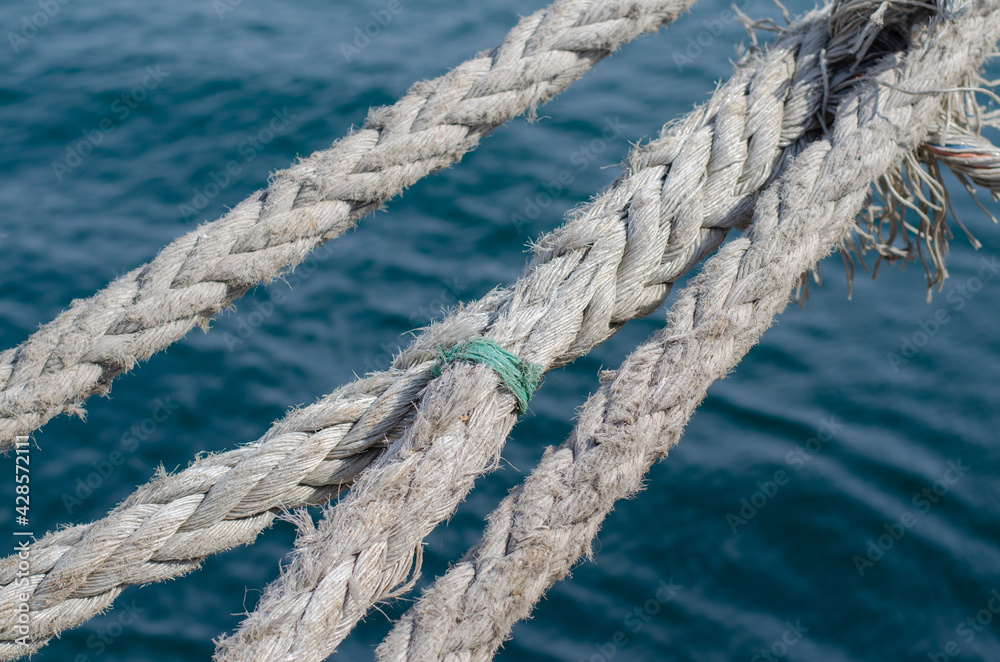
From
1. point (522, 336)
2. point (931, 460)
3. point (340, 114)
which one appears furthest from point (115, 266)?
point (931, 460)

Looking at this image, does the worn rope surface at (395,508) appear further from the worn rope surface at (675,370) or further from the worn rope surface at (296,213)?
the worn rope surface at (296,213)

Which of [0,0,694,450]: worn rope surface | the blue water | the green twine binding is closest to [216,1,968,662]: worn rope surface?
the green twine binding

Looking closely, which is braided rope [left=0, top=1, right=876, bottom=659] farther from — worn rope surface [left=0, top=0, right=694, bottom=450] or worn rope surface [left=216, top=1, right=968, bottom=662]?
worn rope surface [left=0, top=0, right=694, bottom=450]

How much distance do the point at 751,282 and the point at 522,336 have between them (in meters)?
0.38

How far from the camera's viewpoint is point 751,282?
1.23 metres

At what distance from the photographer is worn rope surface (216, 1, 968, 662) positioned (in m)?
0.94

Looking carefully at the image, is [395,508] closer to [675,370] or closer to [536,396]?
[675,370]

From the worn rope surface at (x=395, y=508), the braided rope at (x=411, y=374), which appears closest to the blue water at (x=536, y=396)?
the braided rope at (x=411, y=374)

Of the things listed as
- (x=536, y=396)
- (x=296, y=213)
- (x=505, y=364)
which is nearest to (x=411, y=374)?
(x=505, y=364)

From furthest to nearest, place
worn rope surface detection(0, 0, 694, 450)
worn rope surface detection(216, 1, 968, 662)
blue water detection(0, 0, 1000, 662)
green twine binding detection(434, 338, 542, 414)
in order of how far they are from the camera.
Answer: blue water detection(0, 0, 1000, 662) < worn rope surface detection(0, 0, 694, 450) < green twine binding detection(434, 338, 542, 414) < worn rope surface detection(216, 1, 968, 662)

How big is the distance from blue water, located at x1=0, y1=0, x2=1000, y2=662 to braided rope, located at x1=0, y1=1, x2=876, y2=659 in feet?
0.77

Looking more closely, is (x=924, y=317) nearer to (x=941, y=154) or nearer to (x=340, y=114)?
(x=941, y=154)

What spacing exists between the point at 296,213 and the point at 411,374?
39 centimetres

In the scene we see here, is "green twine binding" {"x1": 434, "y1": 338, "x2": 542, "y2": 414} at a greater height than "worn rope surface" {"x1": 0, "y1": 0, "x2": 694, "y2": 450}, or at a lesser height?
lesser
